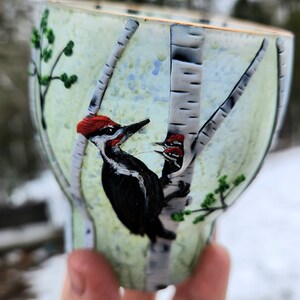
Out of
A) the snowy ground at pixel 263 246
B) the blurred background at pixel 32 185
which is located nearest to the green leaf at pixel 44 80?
the snowy ground at pixel 263 246

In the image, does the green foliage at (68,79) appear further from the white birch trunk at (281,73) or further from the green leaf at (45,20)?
the white birch trunk at (281,73)

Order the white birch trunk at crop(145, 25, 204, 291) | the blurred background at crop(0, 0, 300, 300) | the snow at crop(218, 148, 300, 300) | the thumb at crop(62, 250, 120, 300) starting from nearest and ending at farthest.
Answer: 1. the white birch trunk at crop(145, 25, 204, 291)
2. the thumb at crop(62, 250, 120, 300)
3. the snow at crop(218, 148, 300, 300)
4. the blurred background at crop(0, 0, 300, 300)

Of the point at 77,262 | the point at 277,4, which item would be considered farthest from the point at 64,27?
the point at 277,4

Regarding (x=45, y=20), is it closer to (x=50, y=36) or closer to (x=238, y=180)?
(x=50, y=36)

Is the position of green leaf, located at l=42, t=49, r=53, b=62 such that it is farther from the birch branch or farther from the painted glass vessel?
the birch branch

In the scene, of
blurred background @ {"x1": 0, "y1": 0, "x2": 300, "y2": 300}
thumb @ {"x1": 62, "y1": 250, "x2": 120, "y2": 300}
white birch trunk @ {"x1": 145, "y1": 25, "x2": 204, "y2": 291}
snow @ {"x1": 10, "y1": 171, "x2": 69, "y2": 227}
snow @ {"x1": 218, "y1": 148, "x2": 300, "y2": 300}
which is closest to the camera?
white birch trunk @ {"x1": 145, "y1": 25, "x2": 204, "y2": 291}

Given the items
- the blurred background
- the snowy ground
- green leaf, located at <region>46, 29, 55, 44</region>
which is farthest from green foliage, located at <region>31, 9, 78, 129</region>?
the blurred background
